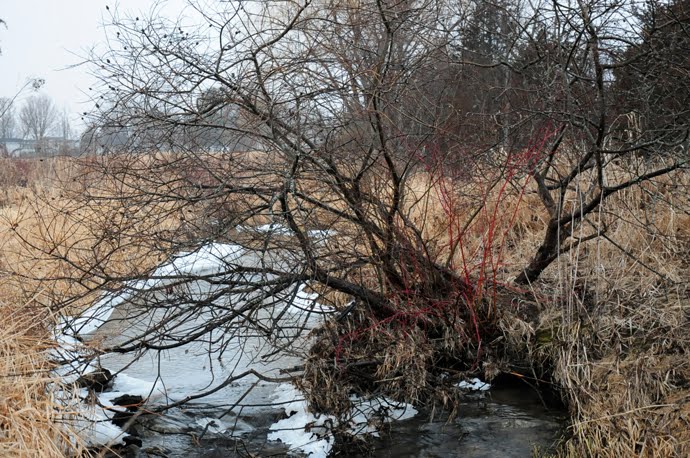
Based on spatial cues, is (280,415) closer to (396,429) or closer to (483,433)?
(396,429)

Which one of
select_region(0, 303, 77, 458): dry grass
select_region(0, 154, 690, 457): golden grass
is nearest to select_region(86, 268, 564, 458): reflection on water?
select_region(0, 154, 690, 457): golden grass

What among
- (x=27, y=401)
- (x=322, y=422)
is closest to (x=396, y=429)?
(x=322, y=422)

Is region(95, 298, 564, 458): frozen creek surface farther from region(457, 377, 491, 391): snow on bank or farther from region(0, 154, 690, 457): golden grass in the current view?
region(0, 154, 690, 457): golden grass

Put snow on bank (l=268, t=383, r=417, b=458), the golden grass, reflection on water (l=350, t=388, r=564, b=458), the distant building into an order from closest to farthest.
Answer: the golden grass
reflection on water (l=350, t=388, r=564, b=458)
snow on bank (l=268, t=383, r=417, b=458)
the distant building

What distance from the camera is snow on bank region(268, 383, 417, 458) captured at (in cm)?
497

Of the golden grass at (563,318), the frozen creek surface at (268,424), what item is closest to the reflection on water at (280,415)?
the frozen creek surface at (268,424)

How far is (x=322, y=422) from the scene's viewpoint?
5176 millimetres

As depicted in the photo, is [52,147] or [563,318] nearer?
[563,318]

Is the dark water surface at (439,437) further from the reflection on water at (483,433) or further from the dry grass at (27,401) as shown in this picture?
the dry grass at (27,401)

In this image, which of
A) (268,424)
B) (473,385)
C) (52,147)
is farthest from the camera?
(52,147)

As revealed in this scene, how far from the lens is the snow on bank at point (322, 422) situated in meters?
4.97

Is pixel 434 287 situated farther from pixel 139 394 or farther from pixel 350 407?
pixel 139 394

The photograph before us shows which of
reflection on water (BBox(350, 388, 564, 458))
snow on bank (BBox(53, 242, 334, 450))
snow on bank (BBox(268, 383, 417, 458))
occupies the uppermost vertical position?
snow on bank (BBox(53, 242, 334, 450))

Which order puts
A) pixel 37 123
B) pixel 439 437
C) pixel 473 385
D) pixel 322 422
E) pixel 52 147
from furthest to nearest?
pixel 37 123, pixel 52 147, pixel 473 385, pixel 322 422, pixel 439 437
